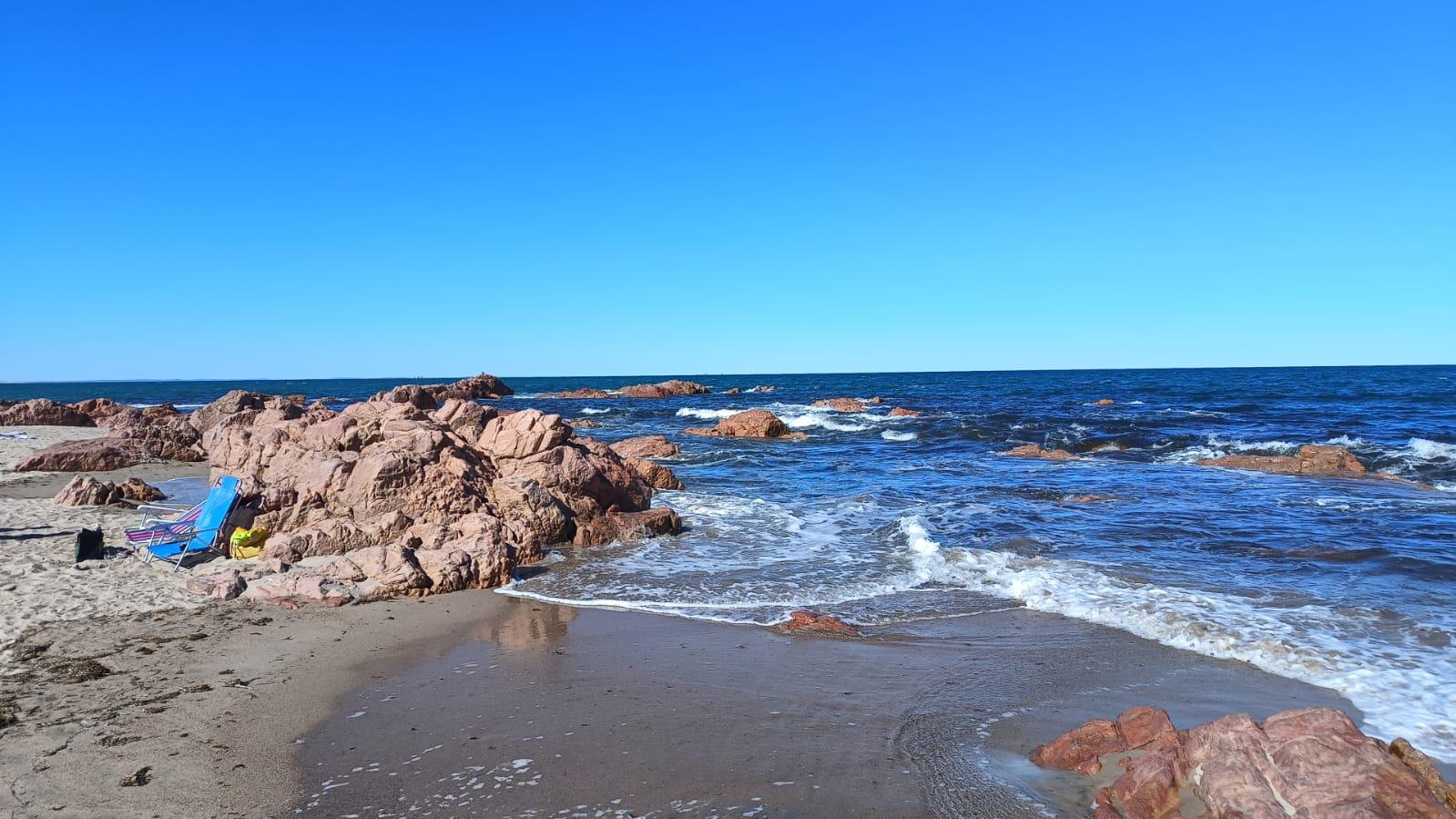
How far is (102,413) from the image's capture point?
90.2 feet

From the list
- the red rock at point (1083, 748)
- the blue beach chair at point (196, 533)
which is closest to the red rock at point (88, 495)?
the blue beach chair at point (196, 533)

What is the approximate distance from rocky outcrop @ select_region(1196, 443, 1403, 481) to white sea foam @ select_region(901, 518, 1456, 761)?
1067 centimetres

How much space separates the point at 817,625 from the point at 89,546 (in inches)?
284

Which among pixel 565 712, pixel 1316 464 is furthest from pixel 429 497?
pixel 1316 464

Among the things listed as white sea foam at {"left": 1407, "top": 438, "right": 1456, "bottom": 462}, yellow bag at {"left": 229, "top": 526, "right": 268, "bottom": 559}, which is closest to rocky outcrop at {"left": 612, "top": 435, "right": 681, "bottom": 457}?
yellow bag at {"left": 229, "top": 526, "right": 268, "bottom": 559}

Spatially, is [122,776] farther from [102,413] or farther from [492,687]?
[102,413]

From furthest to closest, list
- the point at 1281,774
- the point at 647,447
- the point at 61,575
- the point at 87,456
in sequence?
the point at 647,447, the point at 87,456, the point at 61,575, the point at 1281,774

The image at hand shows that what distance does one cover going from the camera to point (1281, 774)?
10.1 feet

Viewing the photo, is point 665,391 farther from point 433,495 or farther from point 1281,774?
point 1281,774

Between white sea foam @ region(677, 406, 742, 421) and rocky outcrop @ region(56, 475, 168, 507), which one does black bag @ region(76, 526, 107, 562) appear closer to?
rocky outcrop @ region(56, 475, 168, 507)

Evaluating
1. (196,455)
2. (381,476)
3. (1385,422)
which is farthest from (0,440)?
(1385,422)

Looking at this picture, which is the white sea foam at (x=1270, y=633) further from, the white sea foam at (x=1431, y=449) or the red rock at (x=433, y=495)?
the white sea foam at (x=1431, y=449)

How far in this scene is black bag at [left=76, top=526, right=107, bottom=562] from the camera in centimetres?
777

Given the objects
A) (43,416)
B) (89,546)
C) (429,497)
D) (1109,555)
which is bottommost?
(1109,555)
